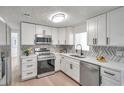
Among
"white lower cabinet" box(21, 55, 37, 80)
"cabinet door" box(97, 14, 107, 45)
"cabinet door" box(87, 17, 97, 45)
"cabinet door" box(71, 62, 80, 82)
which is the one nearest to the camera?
"cabinet door" box(97, 14, 107, 45)

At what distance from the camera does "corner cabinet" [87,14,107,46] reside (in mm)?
2127

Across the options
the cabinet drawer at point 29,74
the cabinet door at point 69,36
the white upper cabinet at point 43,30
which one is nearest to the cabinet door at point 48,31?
the white upper cabinet at point 43,30

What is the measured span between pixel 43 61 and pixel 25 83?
94 centimetres

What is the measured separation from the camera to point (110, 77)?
5.35ft

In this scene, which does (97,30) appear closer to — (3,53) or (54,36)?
(54,36)

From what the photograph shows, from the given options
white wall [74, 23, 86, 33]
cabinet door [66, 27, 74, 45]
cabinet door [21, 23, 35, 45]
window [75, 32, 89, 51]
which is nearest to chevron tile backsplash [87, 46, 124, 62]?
window [75, 32, 89, 51]

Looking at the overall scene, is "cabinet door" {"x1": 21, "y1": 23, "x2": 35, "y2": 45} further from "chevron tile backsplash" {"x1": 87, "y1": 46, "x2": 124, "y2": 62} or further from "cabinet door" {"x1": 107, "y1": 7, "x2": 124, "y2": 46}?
"cabinet door" {"x1": 107, "y1": 7, "x2": 124, "y2": 46}

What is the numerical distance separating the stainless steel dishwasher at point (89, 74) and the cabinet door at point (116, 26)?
721 mm

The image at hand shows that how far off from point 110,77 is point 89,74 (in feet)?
1.93

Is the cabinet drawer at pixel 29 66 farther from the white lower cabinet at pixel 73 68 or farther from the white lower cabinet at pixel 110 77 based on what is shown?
the white lower cabinet at pixel 110 77

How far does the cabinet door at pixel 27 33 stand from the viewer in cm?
308

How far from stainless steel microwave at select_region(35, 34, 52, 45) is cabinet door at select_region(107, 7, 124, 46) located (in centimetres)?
242
